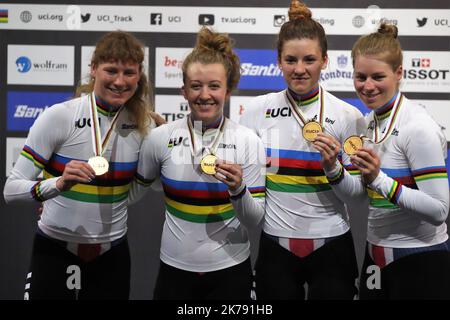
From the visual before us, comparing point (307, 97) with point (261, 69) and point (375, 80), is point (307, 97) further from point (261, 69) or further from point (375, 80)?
point (261, 69)

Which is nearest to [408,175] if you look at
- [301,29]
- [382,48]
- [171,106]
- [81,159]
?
[382,48]

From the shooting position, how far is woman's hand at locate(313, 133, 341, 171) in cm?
227

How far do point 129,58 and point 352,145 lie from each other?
0.98 meters

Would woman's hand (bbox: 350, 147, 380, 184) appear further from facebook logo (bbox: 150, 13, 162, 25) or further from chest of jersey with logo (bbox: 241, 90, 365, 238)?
facebook logo (bbox: 150, 13, 162, 25)

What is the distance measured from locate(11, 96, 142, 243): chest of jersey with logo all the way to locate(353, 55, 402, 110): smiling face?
0.97 metres

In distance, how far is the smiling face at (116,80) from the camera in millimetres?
2387

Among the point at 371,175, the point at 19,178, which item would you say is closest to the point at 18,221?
the point at 19,178

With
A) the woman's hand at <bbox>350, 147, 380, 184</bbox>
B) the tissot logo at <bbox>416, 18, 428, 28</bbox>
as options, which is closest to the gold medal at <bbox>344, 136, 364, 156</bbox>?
the woman's hand at <bbox>350, 147, 380, 184</bbox>

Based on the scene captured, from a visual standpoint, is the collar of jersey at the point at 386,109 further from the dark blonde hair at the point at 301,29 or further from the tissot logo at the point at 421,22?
the tissot logo at the point at 421,22

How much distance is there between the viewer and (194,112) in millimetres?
2391

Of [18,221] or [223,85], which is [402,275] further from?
[18,221]

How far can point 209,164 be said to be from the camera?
221cm

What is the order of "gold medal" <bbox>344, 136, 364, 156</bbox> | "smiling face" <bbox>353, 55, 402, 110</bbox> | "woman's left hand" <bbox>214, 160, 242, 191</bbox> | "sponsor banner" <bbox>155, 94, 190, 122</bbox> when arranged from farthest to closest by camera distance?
"sponsor banner" <bbox>155, 94, 190, 122</bbox> < "smiling face" <bbox>353, 55, 402, 110</bbox> < "gold medal" <bbox>344, 136, 364, 156</bbox> < "woman's left hand" <bbox>214, 160, 242, 191</bbox>

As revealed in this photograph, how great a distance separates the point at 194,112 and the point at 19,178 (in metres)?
0.78
